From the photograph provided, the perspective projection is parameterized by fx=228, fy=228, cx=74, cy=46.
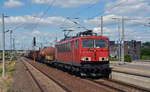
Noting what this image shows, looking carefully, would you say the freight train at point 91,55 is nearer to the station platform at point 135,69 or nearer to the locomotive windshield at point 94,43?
the locomotive windshield at point 94,43

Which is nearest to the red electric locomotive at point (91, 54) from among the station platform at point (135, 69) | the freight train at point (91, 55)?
the freight train at point (91, 55)

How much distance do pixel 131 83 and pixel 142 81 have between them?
1396mm

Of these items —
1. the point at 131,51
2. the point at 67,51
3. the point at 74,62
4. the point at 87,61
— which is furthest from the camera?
the point at 131,51

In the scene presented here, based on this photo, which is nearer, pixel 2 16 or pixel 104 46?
pixel 104 46

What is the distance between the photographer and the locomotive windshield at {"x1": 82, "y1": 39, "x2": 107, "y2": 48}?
17906mm

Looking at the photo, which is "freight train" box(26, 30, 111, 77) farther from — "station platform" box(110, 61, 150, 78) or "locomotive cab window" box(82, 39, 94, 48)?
"station platform" box(110, 61, 150, 78)

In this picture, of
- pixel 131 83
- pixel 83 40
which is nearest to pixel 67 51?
pixel 83 40

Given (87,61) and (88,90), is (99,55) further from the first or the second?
(88,90)

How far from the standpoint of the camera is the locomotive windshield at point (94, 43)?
17906 millimetres

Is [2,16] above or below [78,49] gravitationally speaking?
above

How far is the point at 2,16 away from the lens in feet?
71.8

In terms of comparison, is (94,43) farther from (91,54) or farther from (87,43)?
(91,54)

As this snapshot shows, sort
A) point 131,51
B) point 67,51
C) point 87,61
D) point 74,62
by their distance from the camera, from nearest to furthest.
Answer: point 87,61 < point 74,62 < point 67,51 < point 131,51

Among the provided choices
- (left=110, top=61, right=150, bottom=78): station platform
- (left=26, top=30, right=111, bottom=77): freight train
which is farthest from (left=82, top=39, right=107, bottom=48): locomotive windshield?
(left=110, top=61, right=150, bottom=78): station platform
